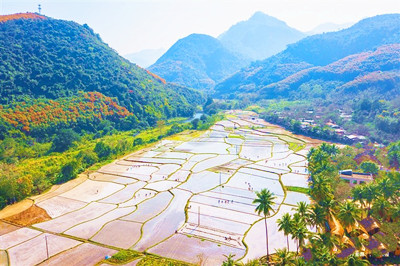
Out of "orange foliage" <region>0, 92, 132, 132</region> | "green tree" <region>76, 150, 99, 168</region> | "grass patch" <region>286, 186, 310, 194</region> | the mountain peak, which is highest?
the mountain peak

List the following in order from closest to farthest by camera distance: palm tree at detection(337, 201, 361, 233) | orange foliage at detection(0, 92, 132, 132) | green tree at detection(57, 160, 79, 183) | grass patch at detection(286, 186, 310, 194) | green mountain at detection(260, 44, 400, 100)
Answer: palm tree at detection(337, 201, 361, 233)
grass patch at detection(286, 186, 310, 194)
green tree at detection(57, 160, 79, 183)
orange foliage at detection(0, 92, 132, 132)
green mountain at detection(260, 44, 400, 100)

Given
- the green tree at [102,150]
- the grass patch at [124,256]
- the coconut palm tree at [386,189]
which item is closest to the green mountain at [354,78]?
the coconut palm tree at [386,189]

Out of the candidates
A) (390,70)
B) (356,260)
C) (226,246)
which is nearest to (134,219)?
(226,246)

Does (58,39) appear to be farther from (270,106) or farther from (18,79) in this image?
(270,106)

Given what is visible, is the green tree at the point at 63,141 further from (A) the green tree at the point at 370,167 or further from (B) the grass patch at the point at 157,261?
(A) the green tree at the point at 370,167

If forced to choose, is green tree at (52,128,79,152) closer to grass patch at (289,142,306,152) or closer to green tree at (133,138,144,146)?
green tree at (133,138,144,146)

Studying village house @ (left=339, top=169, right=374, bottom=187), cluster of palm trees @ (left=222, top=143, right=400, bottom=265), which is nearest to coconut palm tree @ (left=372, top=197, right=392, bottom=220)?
cluster of palm trees @ (left=222, top=143, right=400, bottom=265)

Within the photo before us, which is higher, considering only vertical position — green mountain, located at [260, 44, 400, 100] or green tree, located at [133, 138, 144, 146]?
green mountain, located at [260, 44, 400, 100]
